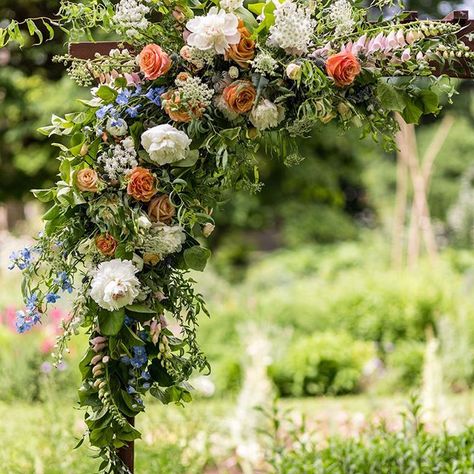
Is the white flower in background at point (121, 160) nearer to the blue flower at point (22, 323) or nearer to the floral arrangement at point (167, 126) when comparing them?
the floral arrangement at point (167, 126)

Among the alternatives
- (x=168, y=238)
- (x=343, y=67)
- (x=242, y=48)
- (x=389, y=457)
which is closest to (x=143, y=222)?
(x=168, y=238)

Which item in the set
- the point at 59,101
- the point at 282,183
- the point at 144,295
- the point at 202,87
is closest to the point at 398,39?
the point at 202,87

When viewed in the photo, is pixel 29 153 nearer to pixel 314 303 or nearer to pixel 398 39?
pixel 314 303

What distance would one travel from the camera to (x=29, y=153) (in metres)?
13.2

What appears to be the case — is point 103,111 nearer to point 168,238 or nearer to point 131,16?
point 131,16

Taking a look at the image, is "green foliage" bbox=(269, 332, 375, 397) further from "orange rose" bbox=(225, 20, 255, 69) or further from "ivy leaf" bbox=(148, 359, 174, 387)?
"orange rose" bbox=(225, 20, 255, 69)

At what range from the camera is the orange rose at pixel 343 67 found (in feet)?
7.38

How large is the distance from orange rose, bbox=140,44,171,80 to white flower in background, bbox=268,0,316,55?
29cm

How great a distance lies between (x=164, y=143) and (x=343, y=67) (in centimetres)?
50

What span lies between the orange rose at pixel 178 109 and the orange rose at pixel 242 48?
6.2 inches

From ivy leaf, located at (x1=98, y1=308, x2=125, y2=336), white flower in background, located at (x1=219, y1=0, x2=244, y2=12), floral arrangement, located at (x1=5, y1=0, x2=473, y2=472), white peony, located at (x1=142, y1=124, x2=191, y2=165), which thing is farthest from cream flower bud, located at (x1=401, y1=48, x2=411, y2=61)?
ivy leaf, located at (x1=98, y1=308, x2=125, y2=336)

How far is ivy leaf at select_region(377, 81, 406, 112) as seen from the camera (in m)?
2.34

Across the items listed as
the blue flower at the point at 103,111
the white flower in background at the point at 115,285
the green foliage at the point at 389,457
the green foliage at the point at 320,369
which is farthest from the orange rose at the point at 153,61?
the green foliage at the point at 320,369

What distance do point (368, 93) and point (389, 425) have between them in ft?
10.4
